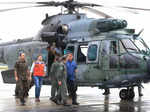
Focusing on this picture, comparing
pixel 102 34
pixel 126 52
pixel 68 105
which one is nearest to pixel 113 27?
pixel 102 34

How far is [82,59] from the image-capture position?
14.9m

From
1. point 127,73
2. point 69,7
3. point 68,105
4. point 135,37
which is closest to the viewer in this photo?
point 68,105

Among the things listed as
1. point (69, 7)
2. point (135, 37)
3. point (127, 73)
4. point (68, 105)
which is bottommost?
point (68, 105)

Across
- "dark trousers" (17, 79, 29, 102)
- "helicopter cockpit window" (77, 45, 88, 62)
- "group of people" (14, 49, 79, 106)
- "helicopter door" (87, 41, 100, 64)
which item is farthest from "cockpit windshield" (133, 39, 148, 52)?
"dark trousers" (17, 79, 29, 102)

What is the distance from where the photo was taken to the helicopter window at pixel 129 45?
1375 centimetres

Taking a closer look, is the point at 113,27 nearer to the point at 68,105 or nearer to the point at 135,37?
the point at 135,37

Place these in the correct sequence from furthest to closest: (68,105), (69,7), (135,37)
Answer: (69,7)
(135,37)
(68,105)

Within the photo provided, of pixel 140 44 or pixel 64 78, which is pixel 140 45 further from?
pixel 64 78

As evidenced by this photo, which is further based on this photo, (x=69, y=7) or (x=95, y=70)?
(x=69, y=7)

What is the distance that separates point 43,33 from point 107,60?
2.89 m

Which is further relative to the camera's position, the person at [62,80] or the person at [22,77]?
the person at [22,77]

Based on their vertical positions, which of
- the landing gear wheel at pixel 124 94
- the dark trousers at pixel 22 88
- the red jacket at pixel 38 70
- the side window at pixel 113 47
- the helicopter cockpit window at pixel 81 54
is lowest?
the landing gear wheel at pixel 124 94

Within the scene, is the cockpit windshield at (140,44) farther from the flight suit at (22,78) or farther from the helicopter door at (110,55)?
the flight suit at (22,78)

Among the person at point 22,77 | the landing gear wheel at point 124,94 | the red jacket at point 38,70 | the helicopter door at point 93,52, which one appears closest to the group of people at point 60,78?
the person at point 22,77
